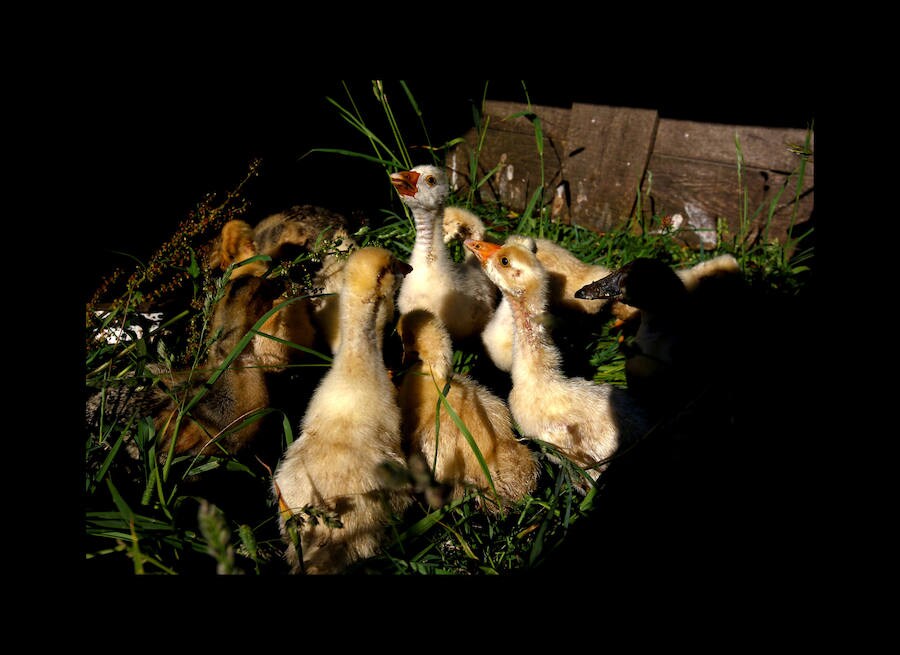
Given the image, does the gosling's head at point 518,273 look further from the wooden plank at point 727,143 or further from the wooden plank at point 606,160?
the wooden plank at point 727,143

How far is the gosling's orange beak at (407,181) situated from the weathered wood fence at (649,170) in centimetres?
92

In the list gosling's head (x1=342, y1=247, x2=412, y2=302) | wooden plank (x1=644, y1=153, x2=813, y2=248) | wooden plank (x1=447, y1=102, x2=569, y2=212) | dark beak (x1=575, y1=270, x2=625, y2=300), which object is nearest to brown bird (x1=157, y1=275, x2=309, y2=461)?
gosling's head (x1=342, y1=247, x2=412, y2=302)

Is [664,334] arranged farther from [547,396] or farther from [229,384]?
[229,384]

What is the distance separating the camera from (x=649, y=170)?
13.3 feet

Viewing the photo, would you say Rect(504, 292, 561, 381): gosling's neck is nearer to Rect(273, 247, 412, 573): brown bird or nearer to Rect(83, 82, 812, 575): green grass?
Rect(83, 82, 812, 575): green grass

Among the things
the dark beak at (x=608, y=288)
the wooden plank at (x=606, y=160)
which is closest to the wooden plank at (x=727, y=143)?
the wooden plank at (x=606, y=160)

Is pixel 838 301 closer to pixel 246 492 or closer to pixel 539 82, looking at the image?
pixel 246 492

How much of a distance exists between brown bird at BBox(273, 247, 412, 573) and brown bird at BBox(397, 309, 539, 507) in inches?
6.7

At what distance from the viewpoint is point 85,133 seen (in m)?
3.04

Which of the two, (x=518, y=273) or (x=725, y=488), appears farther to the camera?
(x=518, y=273)

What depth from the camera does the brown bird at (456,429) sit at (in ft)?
6.94

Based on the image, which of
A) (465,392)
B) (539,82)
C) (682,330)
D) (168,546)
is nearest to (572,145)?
(539,82)

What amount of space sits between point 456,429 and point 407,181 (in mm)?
1469

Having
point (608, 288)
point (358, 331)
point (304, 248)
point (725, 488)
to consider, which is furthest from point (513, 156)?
point (725, 488)
